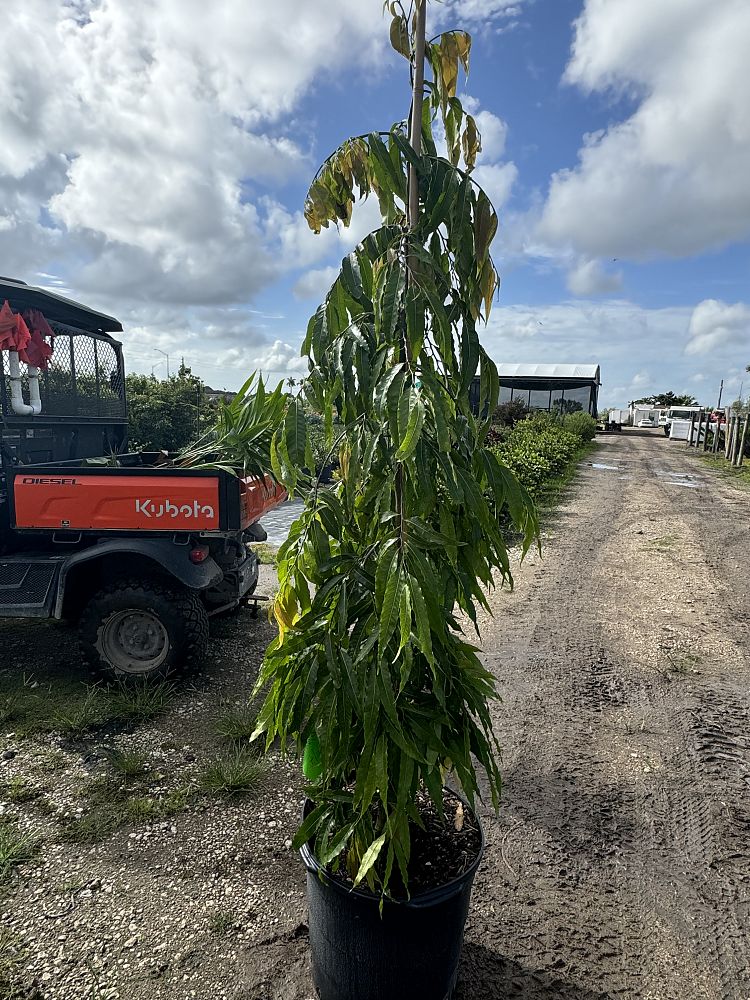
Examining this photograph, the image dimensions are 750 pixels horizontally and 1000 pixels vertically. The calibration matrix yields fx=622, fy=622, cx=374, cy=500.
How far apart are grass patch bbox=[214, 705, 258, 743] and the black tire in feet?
1.91

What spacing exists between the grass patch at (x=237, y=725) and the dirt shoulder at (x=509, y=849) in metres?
0.06

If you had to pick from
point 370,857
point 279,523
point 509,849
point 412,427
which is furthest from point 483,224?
point 279,523

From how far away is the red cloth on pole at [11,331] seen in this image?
14.0ft

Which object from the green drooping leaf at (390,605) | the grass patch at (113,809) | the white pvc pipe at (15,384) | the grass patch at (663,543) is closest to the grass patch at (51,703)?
the grass patch at (113,809)

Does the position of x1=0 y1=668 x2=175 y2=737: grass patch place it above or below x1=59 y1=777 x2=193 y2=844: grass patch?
above

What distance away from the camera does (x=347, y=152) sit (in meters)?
1.79

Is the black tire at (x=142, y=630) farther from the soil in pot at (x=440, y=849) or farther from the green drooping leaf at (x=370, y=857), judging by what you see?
the green drooping leaf at (x=370, y=857)

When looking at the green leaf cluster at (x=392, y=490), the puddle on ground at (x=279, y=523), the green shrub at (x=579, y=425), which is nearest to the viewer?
the green leaf cluster at (x=392, y=490)

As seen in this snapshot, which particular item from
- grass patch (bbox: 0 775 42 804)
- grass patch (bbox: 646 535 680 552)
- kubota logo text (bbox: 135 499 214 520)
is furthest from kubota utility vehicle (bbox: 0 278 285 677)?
grass patch (bbox: 646 535 680 552)

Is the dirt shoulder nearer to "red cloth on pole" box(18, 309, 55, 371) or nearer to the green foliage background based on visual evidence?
"red cloth on pole" box(18, 309, 55, 371)

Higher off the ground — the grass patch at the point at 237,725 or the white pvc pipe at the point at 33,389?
the white pvc pipe at the point at 33,389

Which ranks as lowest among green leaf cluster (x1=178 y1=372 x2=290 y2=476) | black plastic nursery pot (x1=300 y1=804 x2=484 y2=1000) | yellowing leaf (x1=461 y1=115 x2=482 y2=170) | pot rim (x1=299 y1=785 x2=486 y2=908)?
black plastic nursery pot (x1=300 y1=804 x2=484 y2=1000)

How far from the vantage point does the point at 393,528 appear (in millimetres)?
1768

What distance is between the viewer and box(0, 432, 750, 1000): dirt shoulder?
7.48 feet
